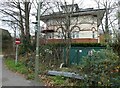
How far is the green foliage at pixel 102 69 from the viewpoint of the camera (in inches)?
344

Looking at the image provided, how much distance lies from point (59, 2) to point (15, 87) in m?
13.9

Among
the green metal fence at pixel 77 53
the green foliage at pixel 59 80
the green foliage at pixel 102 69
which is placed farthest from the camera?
the green metal fence at pixel 77 53

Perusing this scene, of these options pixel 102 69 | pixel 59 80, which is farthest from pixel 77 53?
pixel 102 69

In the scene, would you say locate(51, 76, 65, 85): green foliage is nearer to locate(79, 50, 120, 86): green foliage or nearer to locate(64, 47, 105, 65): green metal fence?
locate(79, 50, 120, 86): green foliage

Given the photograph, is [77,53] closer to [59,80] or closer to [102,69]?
[59,80]

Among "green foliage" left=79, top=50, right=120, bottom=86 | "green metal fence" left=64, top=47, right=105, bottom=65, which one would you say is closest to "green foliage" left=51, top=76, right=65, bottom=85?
"green foliage" left=79, top=50, right=120, bottom=86

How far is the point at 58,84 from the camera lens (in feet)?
37.1

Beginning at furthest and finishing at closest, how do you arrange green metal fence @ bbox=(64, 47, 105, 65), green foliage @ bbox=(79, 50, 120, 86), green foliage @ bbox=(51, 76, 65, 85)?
green metal fence @ bbox=(64, 47, 105, 65), green foliage @ bbox=(51, 76, 65, 85), green foliage @ bbox=(79, 50, 120, 86)

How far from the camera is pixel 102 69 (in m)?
9.05

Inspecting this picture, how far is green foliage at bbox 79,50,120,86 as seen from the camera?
344 inches

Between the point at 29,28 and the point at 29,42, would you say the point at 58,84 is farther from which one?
the point at 29,28

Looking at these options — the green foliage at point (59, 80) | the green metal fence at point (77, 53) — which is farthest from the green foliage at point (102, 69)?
the green metal fence at point (77, 53)

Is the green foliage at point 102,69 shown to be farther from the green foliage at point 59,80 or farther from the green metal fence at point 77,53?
the green metal fence at point 77,53

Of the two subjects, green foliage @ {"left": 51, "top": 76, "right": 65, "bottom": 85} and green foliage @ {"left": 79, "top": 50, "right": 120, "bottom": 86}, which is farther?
green foliage @ {"left": 51, "top": 76, "right": 65, "bottom": 85}
